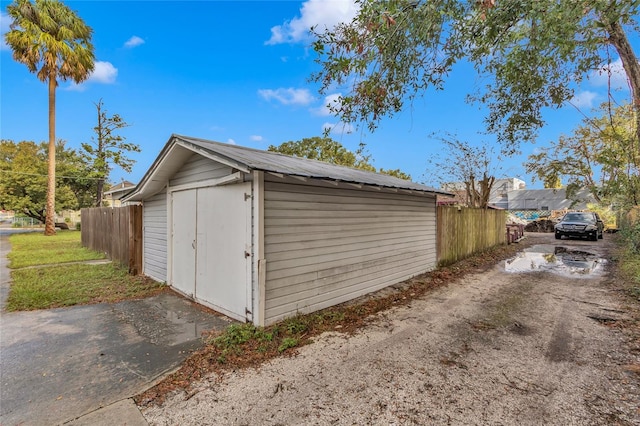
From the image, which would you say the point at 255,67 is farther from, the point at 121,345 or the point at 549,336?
the point at 549,336

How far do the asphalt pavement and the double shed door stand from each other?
35 centimetres

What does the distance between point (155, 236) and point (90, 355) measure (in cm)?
382

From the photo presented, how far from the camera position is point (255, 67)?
10.3 meters

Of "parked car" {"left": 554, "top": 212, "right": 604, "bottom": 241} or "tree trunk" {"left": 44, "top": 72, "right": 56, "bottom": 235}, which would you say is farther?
"tree trunk" {"left": 44, "top": 72, "right": 56, "bottom": 235}

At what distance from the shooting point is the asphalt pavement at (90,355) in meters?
2.41

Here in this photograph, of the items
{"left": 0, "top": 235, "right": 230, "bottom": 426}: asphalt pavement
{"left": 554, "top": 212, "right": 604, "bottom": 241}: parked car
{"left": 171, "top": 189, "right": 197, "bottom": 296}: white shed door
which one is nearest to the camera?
{"left": 0, "top": 235, "right": 230, "bottom": 426}: asphalt pavement

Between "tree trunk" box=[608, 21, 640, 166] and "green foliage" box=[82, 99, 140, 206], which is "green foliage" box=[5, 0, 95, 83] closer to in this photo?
"green foliage" box=[82, 99, 140, 206]

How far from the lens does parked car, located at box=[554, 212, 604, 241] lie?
49.6 feet

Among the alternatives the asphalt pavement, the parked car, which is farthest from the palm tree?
the parked car

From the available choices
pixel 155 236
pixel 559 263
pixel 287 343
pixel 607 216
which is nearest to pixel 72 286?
pixel 155 236

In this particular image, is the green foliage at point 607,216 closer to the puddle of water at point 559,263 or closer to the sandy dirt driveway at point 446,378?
the puddle of water at point 559,263

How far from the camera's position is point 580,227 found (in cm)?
1526

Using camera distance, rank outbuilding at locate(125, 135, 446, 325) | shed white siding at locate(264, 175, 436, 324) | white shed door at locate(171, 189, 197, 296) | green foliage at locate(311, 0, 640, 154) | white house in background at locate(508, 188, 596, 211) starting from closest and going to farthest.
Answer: green foliage at locate(311, 0, 640, 154)
outbuilding at locate(125, 135, 446, 325)
shed white siding at locate(264, 175, 436, 324)
white shed door at locate(171, 189, 197, 296)
white house in background at locate(508, 188, 596, 211)

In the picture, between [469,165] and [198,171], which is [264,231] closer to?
A: [198,171]
